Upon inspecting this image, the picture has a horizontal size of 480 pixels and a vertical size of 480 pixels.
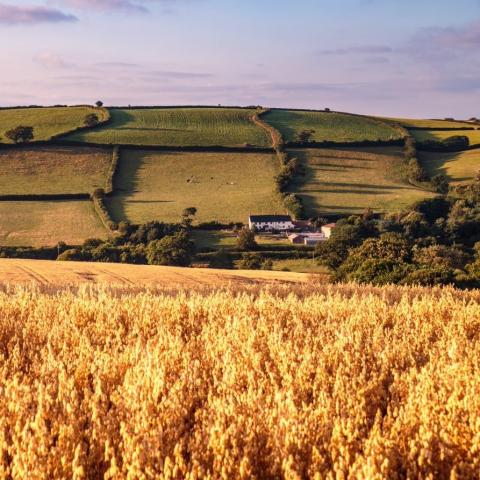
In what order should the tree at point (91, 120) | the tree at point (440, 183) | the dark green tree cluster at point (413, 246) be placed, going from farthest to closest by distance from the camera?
the tree at point (91, 120) < the tree at point (440, 183) < the dark green tree cluster at point (413, 246)

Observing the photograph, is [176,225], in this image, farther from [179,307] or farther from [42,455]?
[42,455]

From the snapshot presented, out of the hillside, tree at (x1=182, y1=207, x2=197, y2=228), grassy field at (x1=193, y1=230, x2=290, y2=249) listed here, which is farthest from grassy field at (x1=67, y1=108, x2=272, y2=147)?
the hillside

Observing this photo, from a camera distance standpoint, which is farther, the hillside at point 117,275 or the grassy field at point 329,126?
the grassy field at point 329,126

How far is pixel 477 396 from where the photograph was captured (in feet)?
22.7

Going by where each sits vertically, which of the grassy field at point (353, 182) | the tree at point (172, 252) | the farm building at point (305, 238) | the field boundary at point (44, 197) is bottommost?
the tree at point (172, 252)

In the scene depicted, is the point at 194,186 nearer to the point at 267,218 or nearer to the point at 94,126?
the point at 267,218

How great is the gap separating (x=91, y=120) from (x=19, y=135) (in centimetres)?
1538

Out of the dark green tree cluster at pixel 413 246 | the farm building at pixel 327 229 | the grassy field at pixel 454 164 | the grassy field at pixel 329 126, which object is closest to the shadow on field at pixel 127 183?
the farm building at pixel 327 229

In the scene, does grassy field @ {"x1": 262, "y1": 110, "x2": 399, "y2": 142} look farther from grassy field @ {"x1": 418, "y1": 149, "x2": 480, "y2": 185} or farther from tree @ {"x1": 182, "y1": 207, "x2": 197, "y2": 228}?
tree @ {"x1": 182, "y1": 207, "x2": 197, "y2": 228}

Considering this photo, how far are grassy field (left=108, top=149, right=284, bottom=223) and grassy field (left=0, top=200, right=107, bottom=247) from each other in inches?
164

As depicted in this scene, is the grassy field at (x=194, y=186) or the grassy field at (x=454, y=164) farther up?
the grassy field at (x=454, y=164)

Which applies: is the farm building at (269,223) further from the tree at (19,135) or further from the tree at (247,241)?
the tree at (19,135)

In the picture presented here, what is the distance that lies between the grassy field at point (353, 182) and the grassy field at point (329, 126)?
730cm

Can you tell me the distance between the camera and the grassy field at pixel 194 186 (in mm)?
88438
